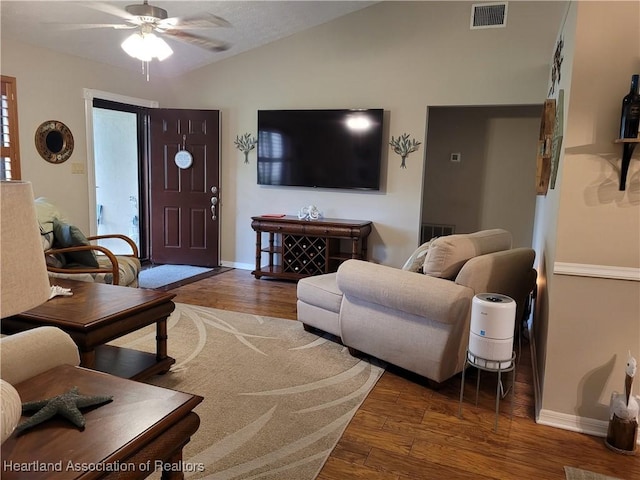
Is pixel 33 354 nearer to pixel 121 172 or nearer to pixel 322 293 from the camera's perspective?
pixel 322 293

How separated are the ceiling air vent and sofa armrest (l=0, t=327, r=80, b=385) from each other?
4.86 meters

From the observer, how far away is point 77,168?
4957 mm

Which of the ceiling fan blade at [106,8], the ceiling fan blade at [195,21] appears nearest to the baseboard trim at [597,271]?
the ceiling fan blade at [195,21]

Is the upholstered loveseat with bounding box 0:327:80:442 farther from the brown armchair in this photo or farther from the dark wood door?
the dark wood door

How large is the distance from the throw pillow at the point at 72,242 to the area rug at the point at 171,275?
1201mm

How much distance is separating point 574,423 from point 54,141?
16.2 ft

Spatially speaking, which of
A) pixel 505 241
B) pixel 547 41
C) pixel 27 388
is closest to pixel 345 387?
pixel 505 241

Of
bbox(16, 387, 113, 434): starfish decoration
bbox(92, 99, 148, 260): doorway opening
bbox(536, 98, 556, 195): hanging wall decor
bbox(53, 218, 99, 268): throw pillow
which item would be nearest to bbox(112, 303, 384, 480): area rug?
bbox(53, 218, 99, 268): throw pillow

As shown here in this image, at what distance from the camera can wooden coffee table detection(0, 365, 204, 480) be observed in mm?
1048

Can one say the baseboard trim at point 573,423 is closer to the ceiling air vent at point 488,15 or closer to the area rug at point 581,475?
the area rug at point 581,475

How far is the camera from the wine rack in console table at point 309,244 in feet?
17.0

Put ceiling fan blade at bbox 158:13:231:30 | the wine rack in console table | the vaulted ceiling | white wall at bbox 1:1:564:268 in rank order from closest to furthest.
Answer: ceiling fan blade at bbox 158:13:231:30 < the vaulted ceiling < white wall at bbox 1:1:564:268 < the wine rack in console table

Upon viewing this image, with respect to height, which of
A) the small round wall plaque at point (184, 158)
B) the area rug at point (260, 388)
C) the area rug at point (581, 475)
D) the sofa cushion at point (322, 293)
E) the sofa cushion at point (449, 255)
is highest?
the small round wall plaque at point (184, 158)

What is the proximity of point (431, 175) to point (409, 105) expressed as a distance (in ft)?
4.87
